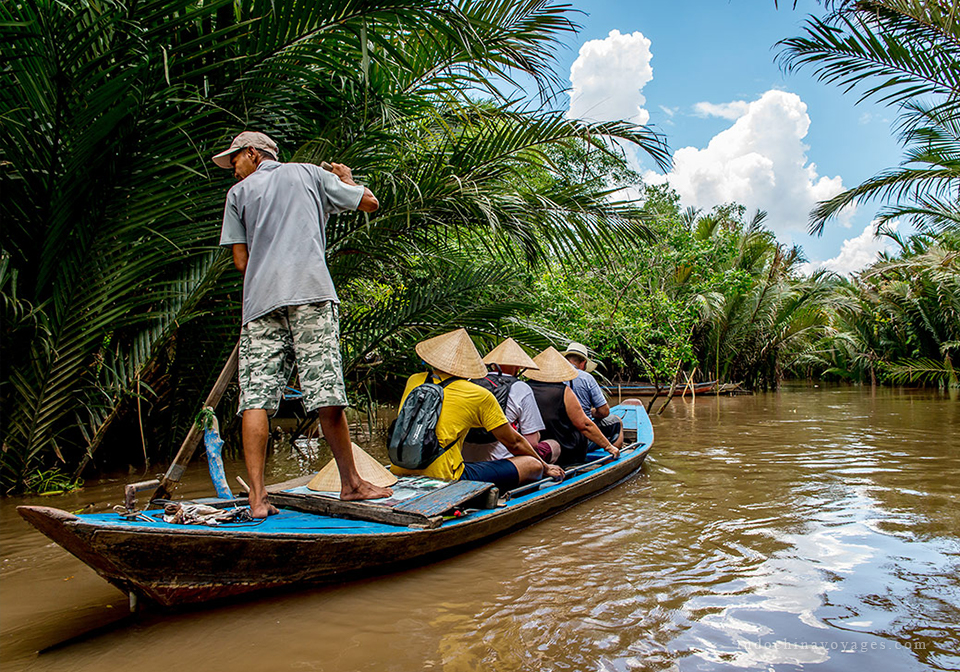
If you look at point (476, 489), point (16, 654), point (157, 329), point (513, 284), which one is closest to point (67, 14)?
point (157, 329)

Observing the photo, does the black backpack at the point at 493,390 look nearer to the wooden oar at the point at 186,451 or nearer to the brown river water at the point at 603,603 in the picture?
the brown river water at the point at 603,603

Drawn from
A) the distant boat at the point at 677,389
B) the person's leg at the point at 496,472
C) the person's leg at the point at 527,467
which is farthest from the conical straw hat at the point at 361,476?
the distant boat at the point at 677,389

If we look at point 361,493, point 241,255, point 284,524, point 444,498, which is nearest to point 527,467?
point 444,498

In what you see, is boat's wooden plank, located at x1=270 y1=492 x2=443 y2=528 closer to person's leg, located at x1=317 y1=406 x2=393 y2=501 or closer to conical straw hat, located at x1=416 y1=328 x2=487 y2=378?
person's leg, located at x1=317 y1=406 x2=393 y2=501

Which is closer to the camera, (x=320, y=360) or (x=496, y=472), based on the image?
(x=320, y=360)

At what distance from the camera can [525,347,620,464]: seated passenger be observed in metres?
5.81

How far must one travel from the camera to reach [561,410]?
5840 mm

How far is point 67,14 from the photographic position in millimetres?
3910

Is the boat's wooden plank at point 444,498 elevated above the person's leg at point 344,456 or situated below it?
below

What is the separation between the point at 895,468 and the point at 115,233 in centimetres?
749

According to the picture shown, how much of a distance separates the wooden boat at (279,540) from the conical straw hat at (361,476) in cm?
10

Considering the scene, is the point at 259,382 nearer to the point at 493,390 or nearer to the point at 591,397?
the point at 493,390

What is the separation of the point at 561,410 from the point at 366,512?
2.69 meters

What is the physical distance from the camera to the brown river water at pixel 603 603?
2664 mm
